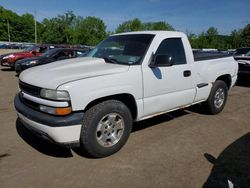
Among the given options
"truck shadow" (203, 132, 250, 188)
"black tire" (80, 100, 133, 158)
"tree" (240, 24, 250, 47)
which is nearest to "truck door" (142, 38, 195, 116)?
"black tire" (80, 100, 133, 158)

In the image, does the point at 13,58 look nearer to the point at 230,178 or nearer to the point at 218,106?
the point at 218,106

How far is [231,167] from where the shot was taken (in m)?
3.54

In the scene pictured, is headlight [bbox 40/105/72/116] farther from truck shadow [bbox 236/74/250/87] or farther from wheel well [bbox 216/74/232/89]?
truck shadow [bbox 236/74/250/87]

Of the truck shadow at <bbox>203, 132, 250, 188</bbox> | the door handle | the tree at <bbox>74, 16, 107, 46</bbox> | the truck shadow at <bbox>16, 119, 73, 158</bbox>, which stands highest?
the tree at <bbox>74, 16, 107, 46</bbox>

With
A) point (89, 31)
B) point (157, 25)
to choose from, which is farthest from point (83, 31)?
point (157, 25)

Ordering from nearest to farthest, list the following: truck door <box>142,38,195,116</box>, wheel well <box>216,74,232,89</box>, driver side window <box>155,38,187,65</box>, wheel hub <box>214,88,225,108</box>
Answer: truck door <box>142,38,195,116</box> → driver side window <box>155,38,187,65</box> → wheel hub <box>214,88,225,108</box> → wheel well <box>216,74,232,89</box>

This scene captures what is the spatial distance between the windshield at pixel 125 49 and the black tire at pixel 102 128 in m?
0.83

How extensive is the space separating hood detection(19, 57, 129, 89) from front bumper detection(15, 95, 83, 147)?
415 mm

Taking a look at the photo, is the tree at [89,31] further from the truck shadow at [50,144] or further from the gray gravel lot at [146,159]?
the gray gravel lot at [146,159]

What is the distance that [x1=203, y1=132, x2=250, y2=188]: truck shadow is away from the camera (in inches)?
124

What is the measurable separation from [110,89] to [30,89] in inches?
45.8

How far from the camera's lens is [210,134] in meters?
4.79

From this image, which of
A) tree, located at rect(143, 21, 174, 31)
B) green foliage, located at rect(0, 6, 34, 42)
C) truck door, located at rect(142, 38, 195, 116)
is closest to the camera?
truck door, located at rect(142, 38, 195, 116)

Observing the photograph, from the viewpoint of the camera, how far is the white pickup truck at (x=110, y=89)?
3279mm
